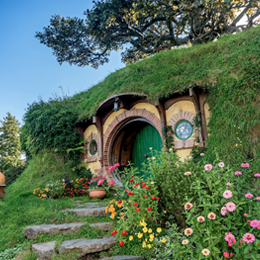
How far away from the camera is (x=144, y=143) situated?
7.23 metres

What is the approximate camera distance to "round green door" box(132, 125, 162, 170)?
6745mm

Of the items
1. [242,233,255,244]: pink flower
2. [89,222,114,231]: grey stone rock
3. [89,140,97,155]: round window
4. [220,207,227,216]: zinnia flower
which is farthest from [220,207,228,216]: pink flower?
[89,140,97,155]: round window

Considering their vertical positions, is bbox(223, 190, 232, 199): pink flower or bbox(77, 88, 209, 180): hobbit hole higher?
bbox(77, 88, 209, 180): hobbit hole

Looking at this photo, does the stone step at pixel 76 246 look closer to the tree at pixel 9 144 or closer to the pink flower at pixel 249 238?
the pink flower at pixel 249 238

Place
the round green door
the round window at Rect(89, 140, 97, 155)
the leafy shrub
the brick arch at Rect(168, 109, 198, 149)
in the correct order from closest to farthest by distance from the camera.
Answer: the brick arch at Rect(168, 109, 198, 149) < the round green door < the round window at Rect(89, 140, 97, 155) < the leafy shrub

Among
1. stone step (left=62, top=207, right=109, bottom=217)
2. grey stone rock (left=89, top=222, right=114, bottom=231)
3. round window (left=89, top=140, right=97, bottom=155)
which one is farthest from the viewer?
round window (left=89, top=140, right=97, bottom=155)

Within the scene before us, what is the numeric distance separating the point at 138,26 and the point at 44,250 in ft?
29.2

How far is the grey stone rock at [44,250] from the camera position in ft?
9.52

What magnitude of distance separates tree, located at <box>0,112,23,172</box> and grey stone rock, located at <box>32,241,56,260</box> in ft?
58.7

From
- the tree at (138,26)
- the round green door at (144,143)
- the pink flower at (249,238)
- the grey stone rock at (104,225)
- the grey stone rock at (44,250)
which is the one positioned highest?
the tree at (138,26)

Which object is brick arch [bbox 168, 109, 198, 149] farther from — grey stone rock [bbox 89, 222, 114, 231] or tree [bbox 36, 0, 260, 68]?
tree [bbox 36, 0, 260, 68]

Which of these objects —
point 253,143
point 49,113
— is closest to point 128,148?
point 49,113

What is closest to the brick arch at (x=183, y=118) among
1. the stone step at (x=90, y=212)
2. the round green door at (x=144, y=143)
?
the round green door at (x=144, y=143)

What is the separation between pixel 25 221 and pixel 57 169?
358 cm
